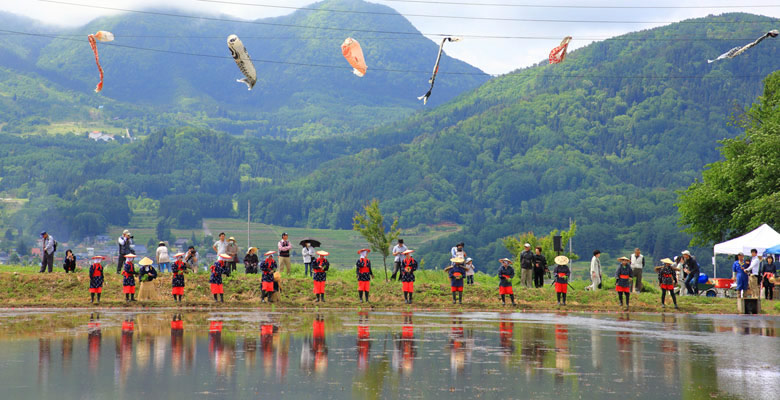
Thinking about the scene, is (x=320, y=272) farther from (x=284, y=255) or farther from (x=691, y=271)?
(x=691, y=271)

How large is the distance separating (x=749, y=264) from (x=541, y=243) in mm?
14015

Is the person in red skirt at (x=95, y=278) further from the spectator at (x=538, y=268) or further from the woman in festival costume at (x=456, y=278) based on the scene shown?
the spectator at (x=538, y=268)

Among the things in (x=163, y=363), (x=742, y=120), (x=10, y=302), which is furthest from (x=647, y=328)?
(x=742, y=120)

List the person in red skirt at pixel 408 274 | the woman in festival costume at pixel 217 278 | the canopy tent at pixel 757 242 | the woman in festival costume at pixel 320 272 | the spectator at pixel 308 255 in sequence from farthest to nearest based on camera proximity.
Result: the canopy tent at pixel 757 242 → the spectator at pixel 308 255 → the person in red skirt at pixel 408 274 → the woman in festival costume at pixel 320 272 → the woman in festival costume at pixel 217 278

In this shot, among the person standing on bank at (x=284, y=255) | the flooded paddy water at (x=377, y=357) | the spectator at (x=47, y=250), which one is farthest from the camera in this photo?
the person standing on bank at (x=284, y=255)

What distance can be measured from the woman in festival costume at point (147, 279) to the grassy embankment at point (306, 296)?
1.83 ft

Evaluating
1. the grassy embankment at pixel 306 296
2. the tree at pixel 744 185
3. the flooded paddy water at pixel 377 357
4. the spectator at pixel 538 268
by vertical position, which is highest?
the tree at pixel 744 185

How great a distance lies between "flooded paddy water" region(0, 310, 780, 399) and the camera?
48.3ft

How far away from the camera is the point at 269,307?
30.5m

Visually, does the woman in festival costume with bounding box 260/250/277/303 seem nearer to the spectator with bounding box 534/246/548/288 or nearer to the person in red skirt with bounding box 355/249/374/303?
the person in red skirt with bounding box 355/249/374/303

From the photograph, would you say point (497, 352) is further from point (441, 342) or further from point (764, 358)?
point (764, 358)

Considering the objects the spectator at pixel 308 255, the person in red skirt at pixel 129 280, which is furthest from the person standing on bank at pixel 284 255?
the person in red skirt at pixel 129 280

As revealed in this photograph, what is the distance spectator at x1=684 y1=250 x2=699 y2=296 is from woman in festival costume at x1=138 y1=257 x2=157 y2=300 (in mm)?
21947

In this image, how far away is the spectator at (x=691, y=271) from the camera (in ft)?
125
